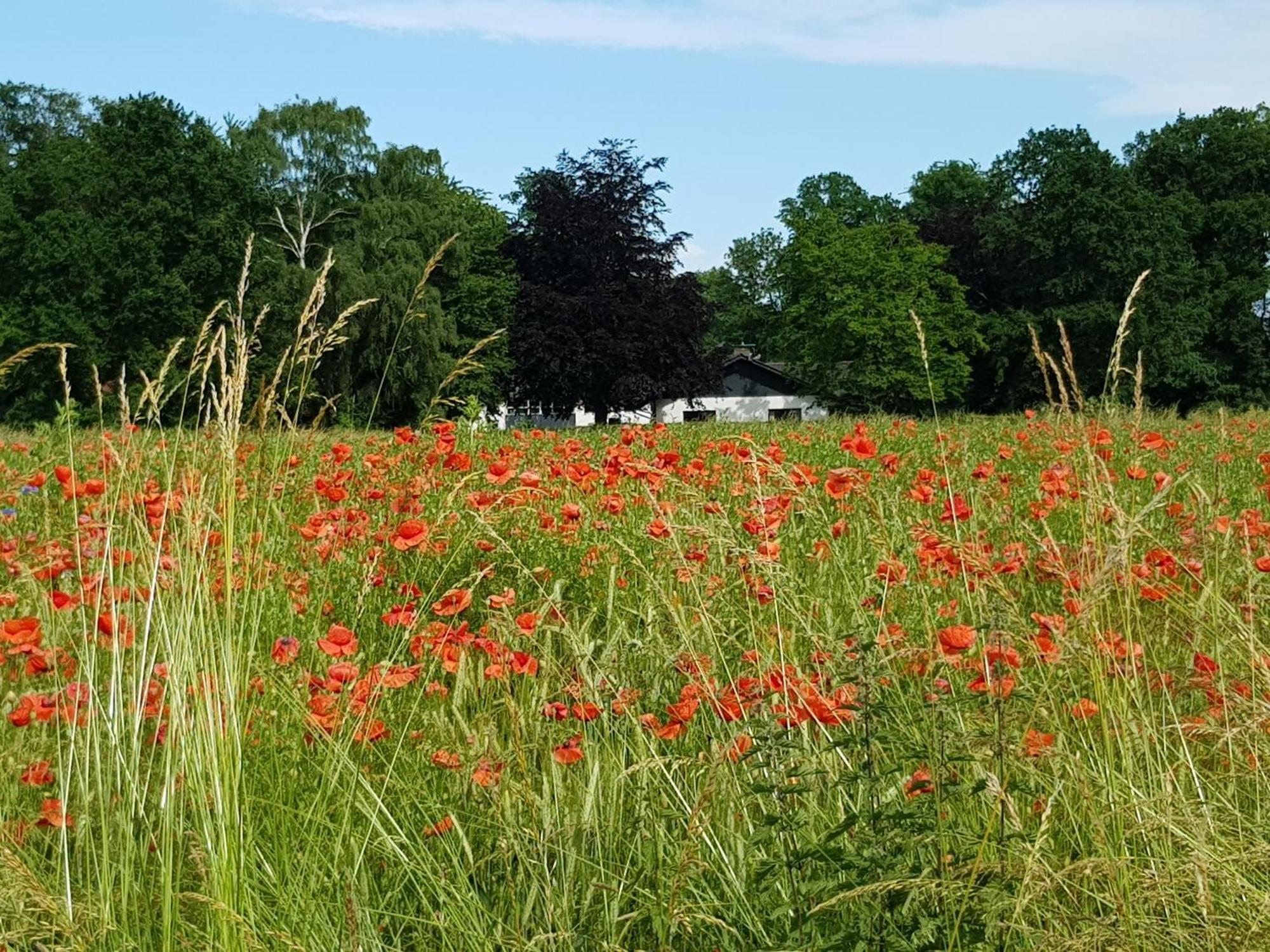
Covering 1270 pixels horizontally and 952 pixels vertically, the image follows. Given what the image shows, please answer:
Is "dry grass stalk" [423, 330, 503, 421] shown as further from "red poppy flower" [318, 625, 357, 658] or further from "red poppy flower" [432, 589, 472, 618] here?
"red poppy flower" [318, 625, 357, 658]

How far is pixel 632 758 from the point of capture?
274 cm

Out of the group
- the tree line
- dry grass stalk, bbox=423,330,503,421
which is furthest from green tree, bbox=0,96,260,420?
dry grass stalk, bbox=423,330,503,421

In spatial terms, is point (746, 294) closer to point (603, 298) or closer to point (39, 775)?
point (603, 298)

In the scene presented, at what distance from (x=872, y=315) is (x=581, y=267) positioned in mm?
11294

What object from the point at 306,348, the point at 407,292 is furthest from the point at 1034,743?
the point at 407,292

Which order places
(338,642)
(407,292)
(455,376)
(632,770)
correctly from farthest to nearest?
(407,292)
(455,376)
(338,642)
(632,770)

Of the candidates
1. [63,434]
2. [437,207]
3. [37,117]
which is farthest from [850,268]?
[63,434]

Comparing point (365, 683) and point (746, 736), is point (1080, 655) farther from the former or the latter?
point (365, 683)

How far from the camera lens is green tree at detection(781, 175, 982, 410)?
1854 inches

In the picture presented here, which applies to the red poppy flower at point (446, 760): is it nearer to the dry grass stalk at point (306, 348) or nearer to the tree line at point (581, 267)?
the dry grass stalk at point (306, 348)

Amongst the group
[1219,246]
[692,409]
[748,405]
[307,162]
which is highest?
[307,162]

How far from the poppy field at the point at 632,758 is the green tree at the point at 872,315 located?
142ft

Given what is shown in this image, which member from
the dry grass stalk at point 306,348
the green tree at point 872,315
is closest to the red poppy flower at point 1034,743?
the dry grass stalk at point 306,348

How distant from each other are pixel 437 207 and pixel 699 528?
49.7 metres
